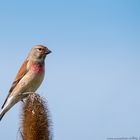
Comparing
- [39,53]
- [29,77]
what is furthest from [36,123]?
[39,53]

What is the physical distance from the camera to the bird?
1191cm

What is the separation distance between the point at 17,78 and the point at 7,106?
818 millimetres

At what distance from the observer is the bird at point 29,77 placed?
39.1ft

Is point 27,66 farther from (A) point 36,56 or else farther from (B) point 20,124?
(B) point 20,124

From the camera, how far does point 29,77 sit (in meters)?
12.1

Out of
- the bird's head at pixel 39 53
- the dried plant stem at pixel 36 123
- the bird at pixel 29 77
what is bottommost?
the dried plant stem at pixel 36 123

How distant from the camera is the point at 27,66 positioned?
12.5 metres

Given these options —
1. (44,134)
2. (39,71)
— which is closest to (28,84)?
(39,71)

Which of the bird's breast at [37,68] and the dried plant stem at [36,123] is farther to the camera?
the bird's breast at [37,68]

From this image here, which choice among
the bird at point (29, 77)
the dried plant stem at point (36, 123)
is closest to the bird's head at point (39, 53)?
the bird at point (29, 77)

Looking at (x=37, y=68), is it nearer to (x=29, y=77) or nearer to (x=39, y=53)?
(x=29, y=77)

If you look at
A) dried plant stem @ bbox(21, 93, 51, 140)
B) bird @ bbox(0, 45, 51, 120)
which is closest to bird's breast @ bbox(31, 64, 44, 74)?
bird @ bbox(0, 45, 51, 120)

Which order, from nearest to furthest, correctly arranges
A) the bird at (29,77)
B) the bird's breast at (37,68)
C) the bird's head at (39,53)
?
the bird at (29,77)
the bird's breast at (37,68)
the bird's head at (39,53)

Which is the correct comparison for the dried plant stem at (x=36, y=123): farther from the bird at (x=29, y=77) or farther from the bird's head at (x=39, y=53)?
the bird's head at (x=39, y=53)
